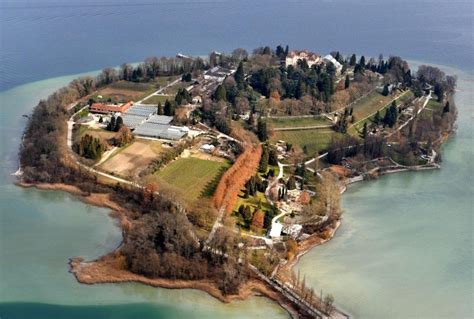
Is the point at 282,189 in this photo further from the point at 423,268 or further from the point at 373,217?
the point at 423,268

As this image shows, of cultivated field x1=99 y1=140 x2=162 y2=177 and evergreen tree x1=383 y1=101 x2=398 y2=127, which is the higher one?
evergreen tree x1=383 y1=101 x2=398 y2=127

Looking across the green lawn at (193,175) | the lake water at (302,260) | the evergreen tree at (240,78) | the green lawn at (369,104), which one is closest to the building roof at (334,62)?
the green lawn at (369,104)

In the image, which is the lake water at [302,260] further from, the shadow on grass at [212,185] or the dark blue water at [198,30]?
the shadow on grass at [212,185]

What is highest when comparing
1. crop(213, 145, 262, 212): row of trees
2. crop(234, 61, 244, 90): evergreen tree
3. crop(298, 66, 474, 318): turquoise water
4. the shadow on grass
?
crop(234, 61, 244, 90): evergreen tree

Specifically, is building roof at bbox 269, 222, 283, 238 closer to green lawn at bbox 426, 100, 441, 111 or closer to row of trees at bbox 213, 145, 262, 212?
row of trees at bbox 213, 145, 262, 212

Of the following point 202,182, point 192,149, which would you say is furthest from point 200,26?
point 202,182

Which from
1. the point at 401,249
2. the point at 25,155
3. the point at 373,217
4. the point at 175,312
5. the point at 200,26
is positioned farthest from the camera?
the point at 200,26

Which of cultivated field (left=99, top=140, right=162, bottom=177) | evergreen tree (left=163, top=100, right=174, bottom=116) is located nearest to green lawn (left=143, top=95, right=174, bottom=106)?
evergreen tree (left=163, top=100, right=174, bottom=116)
